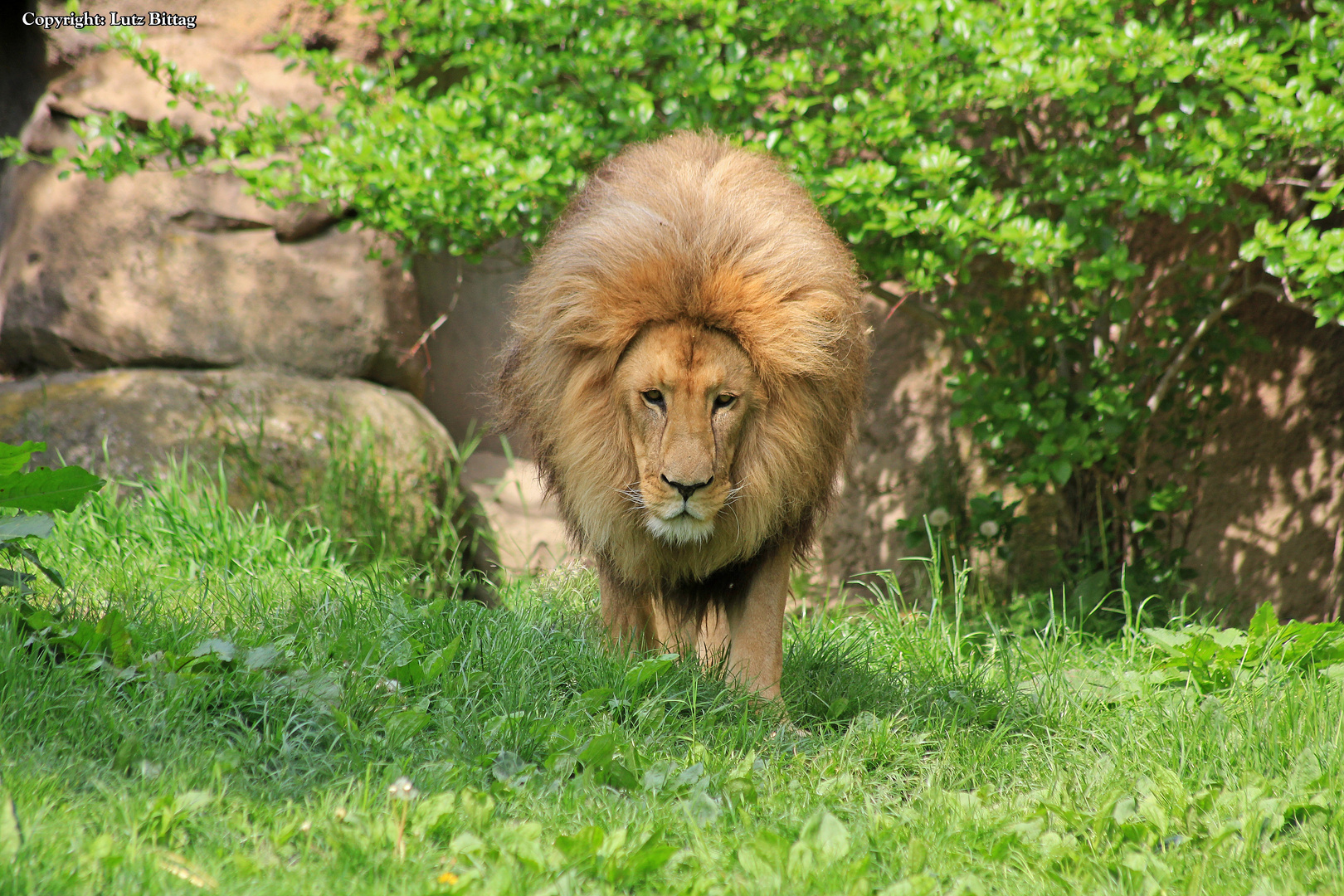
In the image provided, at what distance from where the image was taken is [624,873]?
212 centimetres

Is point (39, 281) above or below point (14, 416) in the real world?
above

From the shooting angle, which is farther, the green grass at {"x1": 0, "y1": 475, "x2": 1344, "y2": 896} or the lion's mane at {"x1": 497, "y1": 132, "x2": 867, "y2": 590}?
the lion's mane at {"x1": 497, "y1": 132, "x2": 867, "y2": 590}

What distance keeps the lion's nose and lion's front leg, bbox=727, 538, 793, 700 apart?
0.49 metres

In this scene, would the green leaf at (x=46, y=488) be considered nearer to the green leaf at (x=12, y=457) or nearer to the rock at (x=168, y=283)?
the green leaf at (x=12, y=457)

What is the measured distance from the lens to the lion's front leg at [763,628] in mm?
3203

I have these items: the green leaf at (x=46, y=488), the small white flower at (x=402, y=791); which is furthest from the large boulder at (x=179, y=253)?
the small white flower at (x=402, y=791)

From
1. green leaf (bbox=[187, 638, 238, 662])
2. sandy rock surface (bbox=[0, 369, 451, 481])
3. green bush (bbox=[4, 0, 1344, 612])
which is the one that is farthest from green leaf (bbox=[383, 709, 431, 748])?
sandy rock surface (bbox=[0, 369, 451, 481])

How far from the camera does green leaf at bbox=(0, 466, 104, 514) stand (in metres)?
2.69

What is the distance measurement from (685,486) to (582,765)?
2.47 feet

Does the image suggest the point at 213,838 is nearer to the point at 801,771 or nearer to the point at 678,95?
the point at 801,771

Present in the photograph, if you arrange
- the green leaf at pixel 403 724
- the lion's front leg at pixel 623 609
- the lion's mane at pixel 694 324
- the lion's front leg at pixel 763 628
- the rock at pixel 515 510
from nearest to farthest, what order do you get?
the green leaf at pixel 403 724
the lion's mane at pixel 694 324
the lion's front leg at pixel 763 628
the lion's front leg at pixel 623 609
the rock at pixel 515 510

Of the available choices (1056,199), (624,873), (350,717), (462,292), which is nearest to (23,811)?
(350,717)

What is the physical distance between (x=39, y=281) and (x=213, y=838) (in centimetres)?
443

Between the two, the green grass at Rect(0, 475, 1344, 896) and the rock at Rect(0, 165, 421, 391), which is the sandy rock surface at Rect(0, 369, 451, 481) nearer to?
the rock at Rect(0, 165, 421, 391)
